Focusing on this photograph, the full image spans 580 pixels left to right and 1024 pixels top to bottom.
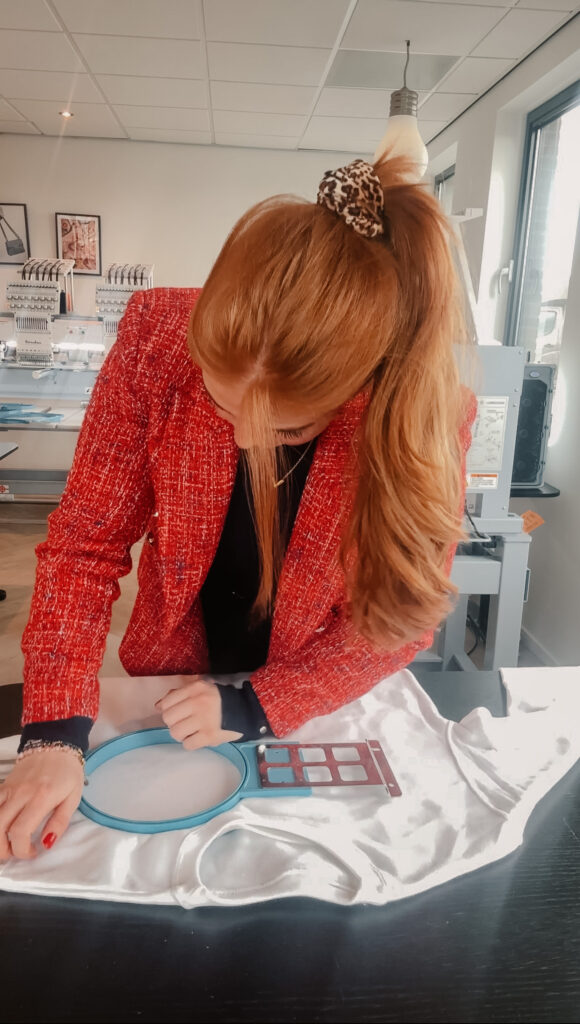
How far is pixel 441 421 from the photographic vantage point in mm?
722

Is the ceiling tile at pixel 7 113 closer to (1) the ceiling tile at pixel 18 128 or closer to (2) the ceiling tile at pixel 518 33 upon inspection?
(1) the ceiling tile at pixel 18 128

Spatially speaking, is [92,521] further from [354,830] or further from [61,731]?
[354,830]

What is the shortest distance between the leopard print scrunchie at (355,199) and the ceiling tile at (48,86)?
3.86 metres

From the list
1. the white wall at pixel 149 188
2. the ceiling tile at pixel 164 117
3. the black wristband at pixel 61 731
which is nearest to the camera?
the black wristband at pixel 61 731

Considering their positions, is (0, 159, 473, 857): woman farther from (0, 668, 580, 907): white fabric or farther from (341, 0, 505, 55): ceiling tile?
(341, 0, 505, 55): ceiling tile

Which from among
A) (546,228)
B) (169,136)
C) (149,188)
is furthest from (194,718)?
(149,188)

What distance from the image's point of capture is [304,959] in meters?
0.55

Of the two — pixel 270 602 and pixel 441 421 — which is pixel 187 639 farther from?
pixel 441 421

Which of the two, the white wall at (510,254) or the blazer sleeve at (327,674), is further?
the white wall at (510,254)

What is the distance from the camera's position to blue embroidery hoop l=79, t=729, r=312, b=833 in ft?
2.16

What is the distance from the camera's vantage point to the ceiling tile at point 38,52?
3.21 metres

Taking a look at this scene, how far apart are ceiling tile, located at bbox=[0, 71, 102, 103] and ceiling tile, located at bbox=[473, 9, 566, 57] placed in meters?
2.08

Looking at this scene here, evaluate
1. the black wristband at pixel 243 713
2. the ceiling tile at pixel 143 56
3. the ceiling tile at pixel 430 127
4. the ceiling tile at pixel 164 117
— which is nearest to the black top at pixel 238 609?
the black wristband at pixel 243 713

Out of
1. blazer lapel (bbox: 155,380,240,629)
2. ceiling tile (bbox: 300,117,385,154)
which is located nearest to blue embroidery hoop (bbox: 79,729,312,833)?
blazer lapel (bbox: 155,380,240,629)
